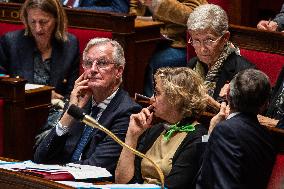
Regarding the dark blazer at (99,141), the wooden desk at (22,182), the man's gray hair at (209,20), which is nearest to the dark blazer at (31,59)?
the man's gray hair at (209,20)

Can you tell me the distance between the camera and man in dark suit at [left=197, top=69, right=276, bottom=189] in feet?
7.70

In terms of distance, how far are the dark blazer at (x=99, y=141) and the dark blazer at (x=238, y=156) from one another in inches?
17.2

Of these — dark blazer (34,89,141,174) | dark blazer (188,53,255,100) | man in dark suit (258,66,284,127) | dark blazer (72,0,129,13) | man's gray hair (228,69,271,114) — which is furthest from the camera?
dark blazer (72,0,129,13)

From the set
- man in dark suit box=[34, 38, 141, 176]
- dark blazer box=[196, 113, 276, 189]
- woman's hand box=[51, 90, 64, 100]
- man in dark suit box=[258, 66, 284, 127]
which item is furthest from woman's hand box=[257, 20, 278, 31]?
dark blazer box=[196, 113, 276, 189]

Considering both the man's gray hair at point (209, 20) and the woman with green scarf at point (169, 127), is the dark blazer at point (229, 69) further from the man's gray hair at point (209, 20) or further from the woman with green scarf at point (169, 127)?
the woman with green scarf at point (169, 127)

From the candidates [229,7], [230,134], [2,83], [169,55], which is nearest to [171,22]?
[169,55]

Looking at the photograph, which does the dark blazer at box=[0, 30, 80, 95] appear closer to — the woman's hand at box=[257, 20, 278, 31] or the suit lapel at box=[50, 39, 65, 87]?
the suit lapel at box=[50, 39, 65, 87]

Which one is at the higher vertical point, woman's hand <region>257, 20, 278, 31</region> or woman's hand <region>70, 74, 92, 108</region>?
woman's hand <region>257, 20, 278, 31</region>

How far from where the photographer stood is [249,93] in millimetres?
2461

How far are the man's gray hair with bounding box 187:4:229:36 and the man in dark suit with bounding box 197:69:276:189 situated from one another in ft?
2.52

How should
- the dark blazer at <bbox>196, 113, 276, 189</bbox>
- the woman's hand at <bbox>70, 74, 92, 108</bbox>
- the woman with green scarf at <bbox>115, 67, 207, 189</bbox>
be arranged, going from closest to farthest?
the dark blazer at <bbox>196, 113, 276, 189</bbox>
the woman with green scarf at <bbox>115, 67, 207, 189</bbox>
the woman's hand at <bbox>70, 74, 92, 108</bbox>

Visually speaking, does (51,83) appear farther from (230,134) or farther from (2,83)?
(230,134)

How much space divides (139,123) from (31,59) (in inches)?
48.0

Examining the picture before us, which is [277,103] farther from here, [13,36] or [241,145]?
[13,36]
